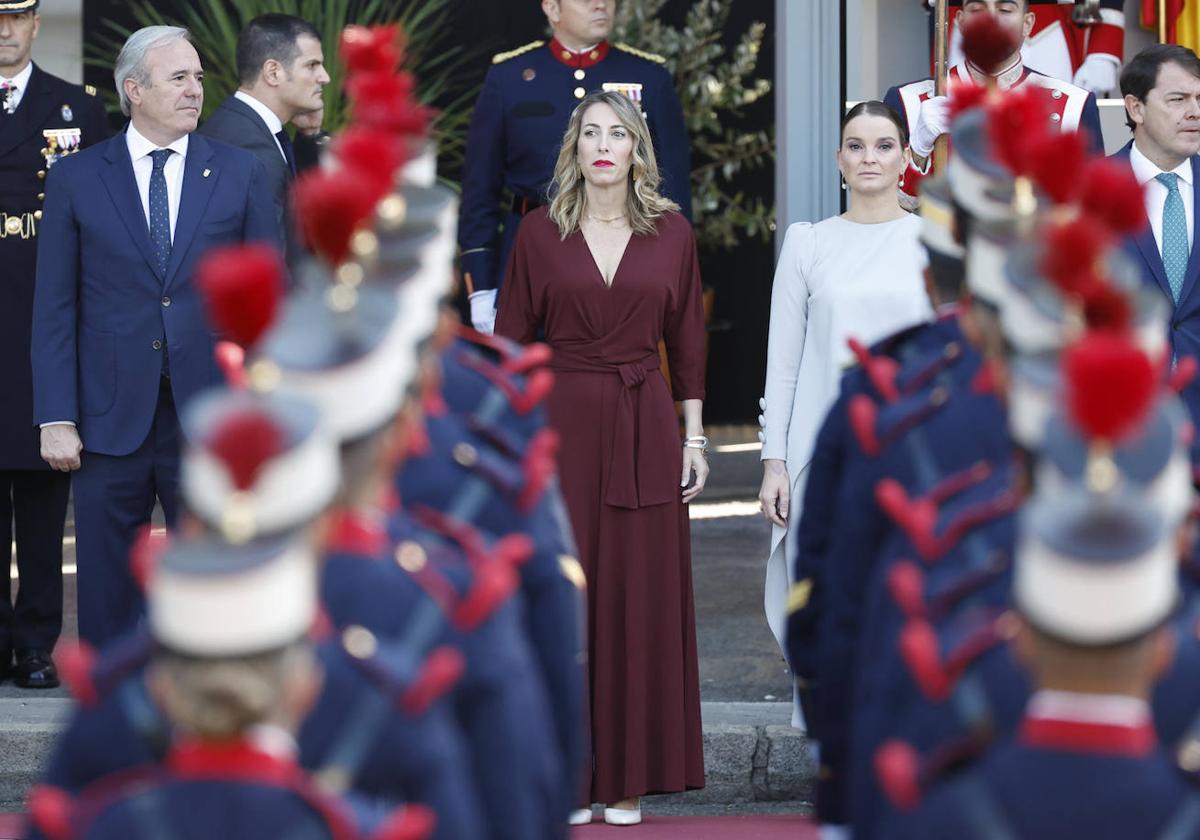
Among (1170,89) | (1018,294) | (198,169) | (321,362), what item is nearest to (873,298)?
→ (1170,89)

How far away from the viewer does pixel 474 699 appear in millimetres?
2531

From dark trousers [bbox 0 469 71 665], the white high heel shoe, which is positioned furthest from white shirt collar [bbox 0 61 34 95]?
the white high heel shoe

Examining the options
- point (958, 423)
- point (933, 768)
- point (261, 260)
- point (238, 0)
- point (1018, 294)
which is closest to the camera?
point (261, 260)

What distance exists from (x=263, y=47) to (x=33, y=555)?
153cm

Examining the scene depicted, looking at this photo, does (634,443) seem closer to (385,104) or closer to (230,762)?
(385,104)

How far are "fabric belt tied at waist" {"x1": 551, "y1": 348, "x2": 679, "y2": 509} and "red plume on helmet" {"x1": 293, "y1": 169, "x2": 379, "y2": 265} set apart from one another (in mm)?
2866

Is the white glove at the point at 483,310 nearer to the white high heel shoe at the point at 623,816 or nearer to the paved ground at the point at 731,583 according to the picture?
the paved ground at the point at 731,583

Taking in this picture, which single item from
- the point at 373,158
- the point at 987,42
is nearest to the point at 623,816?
the point at 987,42

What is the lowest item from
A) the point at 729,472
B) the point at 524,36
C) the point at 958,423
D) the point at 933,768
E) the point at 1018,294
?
the point at 729,472

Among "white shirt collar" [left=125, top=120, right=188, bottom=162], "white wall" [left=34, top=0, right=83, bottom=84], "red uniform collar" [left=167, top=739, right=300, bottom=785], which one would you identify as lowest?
"red uniform collar" [left=167, top=739, right=300, bottom=785]

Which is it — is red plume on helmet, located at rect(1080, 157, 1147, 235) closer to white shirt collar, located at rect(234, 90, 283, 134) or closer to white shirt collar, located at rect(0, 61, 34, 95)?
white shirt collar, located at rect(234, 90, 283, 134)

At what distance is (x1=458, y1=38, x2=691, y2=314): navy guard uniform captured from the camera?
6.07m

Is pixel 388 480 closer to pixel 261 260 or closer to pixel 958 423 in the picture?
pixel 261 260

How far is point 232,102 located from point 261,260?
417 centimetres
